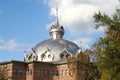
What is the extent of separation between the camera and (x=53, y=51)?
264 ft

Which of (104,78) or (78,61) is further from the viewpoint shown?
(78,61)

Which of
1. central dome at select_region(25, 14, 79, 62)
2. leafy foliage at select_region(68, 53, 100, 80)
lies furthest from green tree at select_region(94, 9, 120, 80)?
central dome at select_region(25, 14, 79, 62)

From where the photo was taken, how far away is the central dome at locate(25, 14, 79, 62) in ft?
262

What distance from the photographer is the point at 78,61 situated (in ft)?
199

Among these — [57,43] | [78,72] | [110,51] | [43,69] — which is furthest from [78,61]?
[110,51]

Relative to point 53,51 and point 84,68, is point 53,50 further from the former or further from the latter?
point 84,68

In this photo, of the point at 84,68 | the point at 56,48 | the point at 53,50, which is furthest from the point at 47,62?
the point at 84,68

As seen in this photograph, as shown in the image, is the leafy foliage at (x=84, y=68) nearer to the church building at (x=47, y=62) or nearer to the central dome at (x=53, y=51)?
the church building at (x=47, y=62)

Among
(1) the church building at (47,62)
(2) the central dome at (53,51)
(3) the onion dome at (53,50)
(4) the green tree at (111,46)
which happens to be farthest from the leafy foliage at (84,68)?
(4) the green tree at (111,46)

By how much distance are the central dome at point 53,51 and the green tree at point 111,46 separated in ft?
143

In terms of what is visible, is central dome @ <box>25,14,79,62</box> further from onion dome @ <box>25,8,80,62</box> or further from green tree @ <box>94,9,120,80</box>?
green tree @ <box>94,9,120,80</box>

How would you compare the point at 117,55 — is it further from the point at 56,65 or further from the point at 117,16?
the point at 56,65

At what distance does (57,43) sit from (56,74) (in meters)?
7.60

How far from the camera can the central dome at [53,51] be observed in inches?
3145
